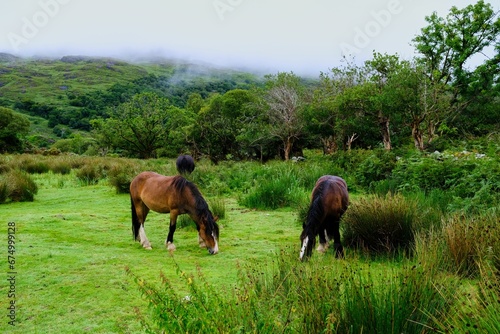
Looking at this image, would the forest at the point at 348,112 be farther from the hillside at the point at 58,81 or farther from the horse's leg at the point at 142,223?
the hillside at the point at 58,81

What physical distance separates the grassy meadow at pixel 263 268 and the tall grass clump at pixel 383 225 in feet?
0.06

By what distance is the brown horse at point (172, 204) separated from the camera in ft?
17.8

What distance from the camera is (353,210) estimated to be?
5219 millimetres

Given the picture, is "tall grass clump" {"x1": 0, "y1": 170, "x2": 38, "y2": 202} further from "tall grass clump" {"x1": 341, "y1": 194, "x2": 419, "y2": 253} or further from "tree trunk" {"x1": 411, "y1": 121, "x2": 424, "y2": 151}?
"tree trunk" {"x1": 411, "y1": 121, "x2": 424, "y2": 151}

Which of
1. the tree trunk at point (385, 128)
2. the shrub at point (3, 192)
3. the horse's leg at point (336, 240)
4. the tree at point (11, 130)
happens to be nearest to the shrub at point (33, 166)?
the shrub at point (3, 192)

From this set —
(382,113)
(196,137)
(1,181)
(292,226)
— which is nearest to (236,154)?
(196,137)

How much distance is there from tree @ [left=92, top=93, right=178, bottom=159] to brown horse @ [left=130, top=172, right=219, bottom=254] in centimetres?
3281

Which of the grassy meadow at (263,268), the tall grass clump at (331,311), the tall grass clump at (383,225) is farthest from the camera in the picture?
the tall grass clump at (383,225)

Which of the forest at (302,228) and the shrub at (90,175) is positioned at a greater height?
the forest at (302,228)

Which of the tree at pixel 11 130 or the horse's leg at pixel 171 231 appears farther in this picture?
the tree at pixel 11 130

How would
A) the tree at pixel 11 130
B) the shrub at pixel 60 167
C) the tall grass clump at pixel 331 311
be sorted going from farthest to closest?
the tree at pixel 11 130 → the shrub at pixel 60 167 → the tall grass clump at pixel 331 311

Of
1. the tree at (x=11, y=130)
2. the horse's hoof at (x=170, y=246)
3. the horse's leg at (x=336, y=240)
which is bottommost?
the tree at (x=11, y=130)

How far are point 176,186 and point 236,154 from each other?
24.8 meters

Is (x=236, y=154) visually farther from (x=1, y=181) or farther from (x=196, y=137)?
(x=1, y=181)
